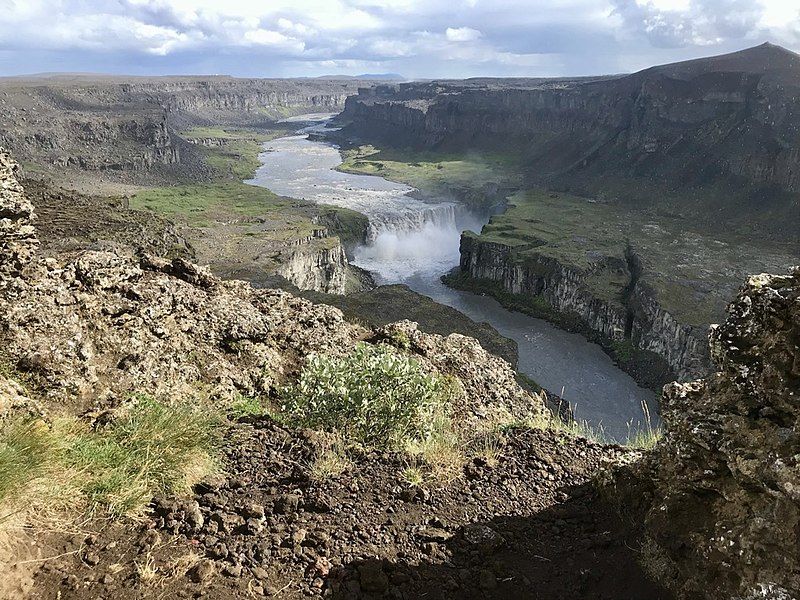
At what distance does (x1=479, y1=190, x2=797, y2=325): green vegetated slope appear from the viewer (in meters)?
56.7

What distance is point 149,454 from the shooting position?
698 centimetres

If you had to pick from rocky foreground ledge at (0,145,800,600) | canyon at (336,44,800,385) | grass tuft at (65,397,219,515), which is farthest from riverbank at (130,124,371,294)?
grass tuft at (65,397,219,515)

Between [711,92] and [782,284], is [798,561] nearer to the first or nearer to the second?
[782,284]

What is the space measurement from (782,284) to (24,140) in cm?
14807

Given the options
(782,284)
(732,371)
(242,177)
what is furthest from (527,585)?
(242,177)

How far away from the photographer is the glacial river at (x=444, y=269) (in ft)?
156

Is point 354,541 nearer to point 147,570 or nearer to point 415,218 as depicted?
point 147,570

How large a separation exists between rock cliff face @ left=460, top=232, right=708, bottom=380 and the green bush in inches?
1680

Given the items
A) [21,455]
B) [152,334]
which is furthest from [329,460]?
[152,334]

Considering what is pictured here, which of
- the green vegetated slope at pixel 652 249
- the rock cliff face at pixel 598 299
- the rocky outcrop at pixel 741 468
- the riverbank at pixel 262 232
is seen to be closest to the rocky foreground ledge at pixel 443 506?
the rocky outcrop at pixel 741 468

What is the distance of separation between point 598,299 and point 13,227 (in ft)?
191

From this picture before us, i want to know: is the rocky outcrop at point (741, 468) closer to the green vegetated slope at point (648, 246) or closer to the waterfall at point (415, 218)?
the green vegetated slope at point (648, 246)

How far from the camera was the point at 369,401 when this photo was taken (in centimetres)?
1019

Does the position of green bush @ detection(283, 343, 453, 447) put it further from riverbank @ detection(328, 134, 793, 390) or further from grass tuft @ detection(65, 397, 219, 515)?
riverbank @ detection(328, 134, 793, 390)
